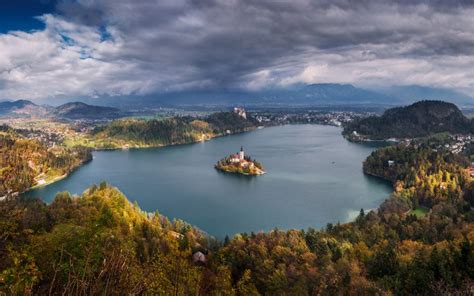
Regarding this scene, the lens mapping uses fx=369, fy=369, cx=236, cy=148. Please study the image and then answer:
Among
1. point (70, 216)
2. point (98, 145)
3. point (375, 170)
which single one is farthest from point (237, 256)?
point (98, 145)

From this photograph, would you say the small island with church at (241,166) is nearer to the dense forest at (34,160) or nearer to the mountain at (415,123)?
the dense forest at (34,160)

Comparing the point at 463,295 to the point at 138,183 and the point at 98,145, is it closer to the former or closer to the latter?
the point at 138,183

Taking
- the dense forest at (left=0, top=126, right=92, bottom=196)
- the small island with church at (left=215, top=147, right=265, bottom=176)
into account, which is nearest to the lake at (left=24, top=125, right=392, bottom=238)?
the small island with church at (left=215, top=147, right=265, bottom=176)

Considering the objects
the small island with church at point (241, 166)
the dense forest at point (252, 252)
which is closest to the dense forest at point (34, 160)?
the small island with church at point (241, 166)

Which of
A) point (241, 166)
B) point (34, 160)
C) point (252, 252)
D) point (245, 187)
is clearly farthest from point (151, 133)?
point (252, 252)

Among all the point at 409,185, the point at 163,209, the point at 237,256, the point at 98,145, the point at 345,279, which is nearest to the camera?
the point at 345,279

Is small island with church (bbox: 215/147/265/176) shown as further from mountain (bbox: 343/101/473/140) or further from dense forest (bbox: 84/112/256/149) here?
mountain (bbox: 343/101/473/140)
